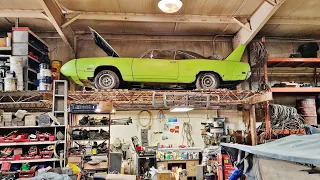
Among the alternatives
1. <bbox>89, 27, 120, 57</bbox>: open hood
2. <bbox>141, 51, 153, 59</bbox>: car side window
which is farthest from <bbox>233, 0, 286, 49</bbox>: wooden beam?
<bbox>89, 27, 120, 57</bbox>: open hood

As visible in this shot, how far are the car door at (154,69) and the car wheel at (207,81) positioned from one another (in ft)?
2.02

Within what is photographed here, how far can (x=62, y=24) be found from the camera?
675cm

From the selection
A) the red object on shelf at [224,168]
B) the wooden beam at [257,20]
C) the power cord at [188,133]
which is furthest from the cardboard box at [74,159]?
the wooden beam at [257,20]

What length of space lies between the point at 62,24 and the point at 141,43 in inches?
93.2

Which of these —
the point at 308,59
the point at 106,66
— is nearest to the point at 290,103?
the point at 308,59

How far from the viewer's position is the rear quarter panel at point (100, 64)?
6508mm

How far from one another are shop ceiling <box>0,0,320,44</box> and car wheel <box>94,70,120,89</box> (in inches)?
53.5

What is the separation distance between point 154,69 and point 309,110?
437cm

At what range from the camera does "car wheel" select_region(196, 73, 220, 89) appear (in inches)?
270

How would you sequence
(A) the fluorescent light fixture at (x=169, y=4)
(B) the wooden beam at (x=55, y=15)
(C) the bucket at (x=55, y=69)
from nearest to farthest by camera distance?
(A) the fluorescent light fixture at (x=169, y=4)
(B) the wooden beam at (x=55, y=15)
(C) the bucket at (x=55, y=69)

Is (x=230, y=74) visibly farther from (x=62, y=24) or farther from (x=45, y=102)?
(x=45, y=102)

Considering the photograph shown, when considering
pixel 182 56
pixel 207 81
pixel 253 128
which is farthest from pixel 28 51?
pixel 253 128

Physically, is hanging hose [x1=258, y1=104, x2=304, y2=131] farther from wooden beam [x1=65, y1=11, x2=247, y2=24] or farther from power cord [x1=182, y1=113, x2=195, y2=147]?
power cord [x1=182, y1=113, x2=195, y2=147]

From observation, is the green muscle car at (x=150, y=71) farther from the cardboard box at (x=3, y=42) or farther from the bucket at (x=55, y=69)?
the cardboard box at (x=3, y=42)
